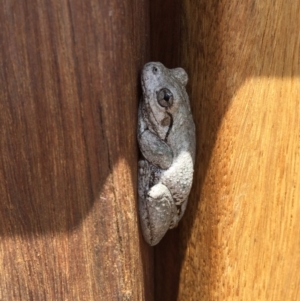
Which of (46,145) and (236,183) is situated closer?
(46,145)

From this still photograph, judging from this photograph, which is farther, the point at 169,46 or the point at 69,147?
the point at 169,46

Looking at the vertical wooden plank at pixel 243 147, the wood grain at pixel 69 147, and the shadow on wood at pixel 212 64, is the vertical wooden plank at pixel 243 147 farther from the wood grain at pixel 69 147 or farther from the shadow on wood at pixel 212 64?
the wood grain at pixel 69 147

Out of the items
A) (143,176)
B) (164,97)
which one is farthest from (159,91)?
(143,176)

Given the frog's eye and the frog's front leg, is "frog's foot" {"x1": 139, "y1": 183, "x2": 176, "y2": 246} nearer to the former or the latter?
the frog's front leg

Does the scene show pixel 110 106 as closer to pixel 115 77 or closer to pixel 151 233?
A: pixel 115 77

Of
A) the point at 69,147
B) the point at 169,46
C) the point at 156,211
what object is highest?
the point at 169,46

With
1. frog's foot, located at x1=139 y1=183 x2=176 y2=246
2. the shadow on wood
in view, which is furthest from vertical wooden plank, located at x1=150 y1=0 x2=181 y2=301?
frog's foot, located at x1=139 y1=183 x2=176 y2=246

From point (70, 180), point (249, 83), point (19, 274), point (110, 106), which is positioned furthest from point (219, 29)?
point (19, 274)

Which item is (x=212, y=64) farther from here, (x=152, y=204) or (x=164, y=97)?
(x=152, y=204)

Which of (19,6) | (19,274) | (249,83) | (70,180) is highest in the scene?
(19,6)
